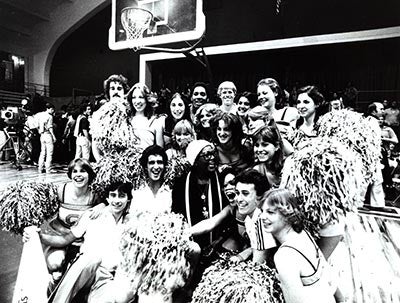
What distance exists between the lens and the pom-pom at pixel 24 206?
6.72 ft

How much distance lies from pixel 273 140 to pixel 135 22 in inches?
72.7

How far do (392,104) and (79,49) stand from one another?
10.1ft

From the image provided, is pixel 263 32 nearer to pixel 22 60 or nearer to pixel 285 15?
pixel 285 15

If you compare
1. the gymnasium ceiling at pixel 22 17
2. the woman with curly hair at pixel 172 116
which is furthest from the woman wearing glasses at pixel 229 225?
the gymnasium ceiling at pixel 22 17

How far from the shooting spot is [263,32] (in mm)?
4391

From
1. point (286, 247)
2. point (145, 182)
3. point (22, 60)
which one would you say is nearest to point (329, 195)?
point (286, 247)

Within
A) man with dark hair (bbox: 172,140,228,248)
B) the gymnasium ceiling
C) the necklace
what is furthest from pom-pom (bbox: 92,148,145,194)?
the gymnasium ceiling

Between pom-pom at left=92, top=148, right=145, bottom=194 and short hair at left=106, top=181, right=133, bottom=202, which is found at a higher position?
pom-pom at left=92, top=148, right=145, bottom=194

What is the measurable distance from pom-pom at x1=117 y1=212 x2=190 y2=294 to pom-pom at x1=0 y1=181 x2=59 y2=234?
866mm

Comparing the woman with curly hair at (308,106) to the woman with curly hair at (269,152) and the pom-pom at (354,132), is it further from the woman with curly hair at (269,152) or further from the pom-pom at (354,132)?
the woman with curly hair at (269,152)

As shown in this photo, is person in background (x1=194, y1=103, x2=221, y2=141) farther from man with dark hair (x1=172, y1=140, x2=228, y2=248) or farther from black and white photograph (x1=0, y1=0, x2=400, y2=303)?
man with dark hair (x1=172, y1=140, x2=228, y2=248)

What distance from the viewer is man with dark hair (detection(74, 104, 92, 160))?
2752 mm

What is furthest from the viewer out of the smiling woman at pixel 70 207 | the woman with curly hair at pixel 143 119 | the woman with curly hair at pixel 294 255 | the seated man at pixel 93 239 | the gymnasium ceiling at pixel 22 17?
the gymnasium ceiling at pixel 22 17

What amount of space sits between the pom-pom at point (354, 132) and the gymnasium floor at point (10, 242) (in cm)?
198
